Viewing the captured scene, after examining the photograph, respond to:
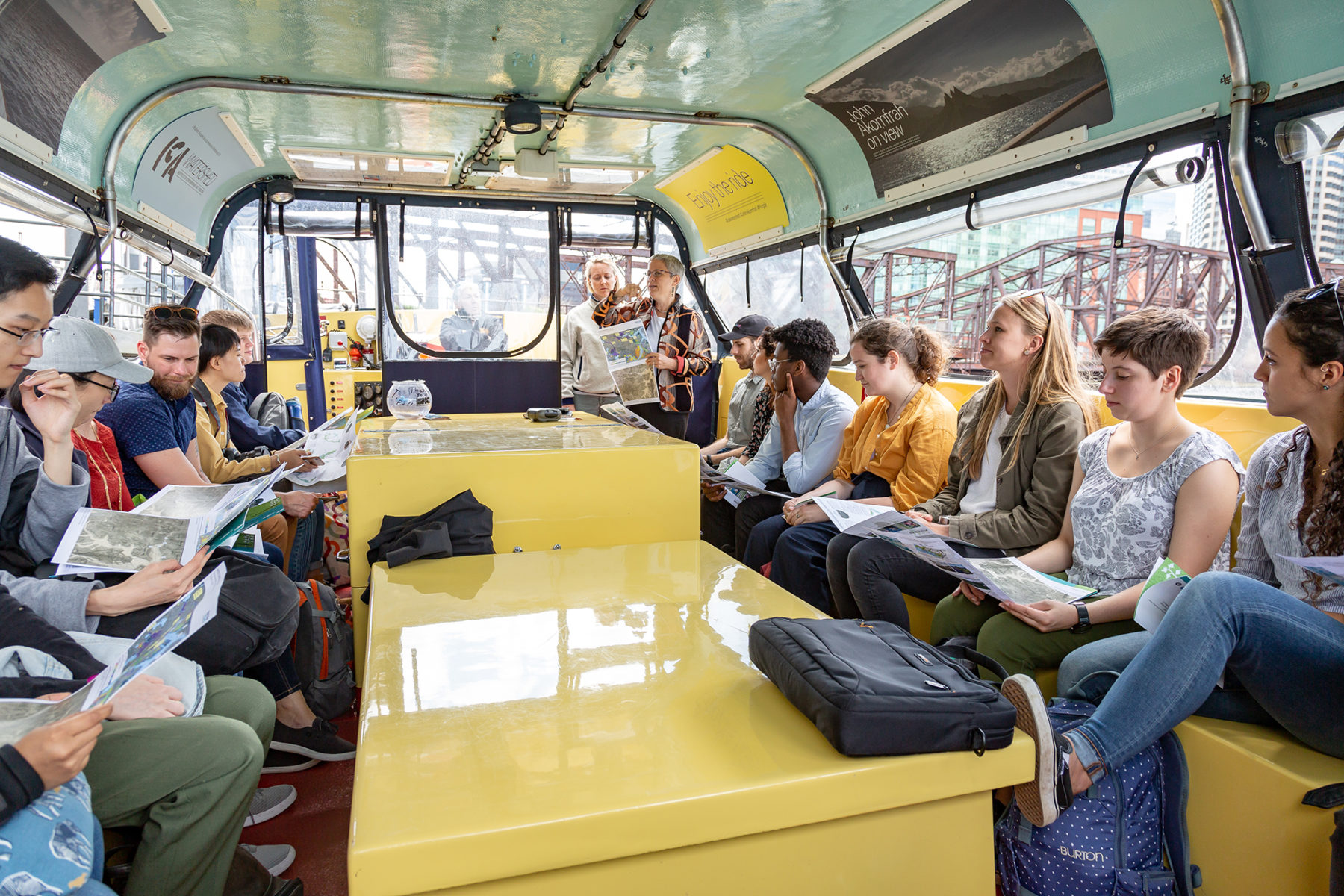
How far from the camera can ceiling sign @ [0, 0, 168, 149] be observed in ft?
8.59

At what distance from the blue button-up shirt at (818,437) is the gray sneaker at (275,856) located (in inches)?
93.1

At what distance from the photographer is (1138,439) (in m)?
2.10

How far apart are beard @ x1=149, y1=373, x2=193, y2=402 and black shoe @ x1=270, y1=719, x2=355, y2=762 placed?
1183 millimetres

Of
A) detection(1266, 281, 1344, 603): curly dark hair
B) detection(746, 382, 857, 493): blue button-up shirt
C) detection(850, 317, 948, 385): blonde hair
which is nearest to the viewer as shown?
detection(1266, 281, 1344, 603): curly dark hair

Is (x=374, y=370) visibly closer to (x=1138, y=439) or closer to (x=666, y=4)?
(x=666, y=4)

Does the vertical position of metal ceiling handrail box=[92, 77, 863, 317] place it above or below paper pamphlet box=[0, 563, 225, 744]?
above

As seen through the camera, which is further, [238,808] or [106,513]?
[106,513]

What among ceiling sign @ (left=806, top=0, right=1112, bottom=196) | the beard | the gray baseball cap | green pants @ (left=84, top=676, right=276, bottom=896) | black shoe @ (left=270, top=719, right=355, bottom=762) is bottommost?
black shoe @ (left=270, top=719, right=355, bottom=762)

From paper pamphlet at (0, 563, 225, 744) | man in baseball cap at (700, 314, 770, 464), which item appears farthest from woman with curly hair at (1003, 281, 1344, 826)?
man in baseball cap at (700, 314, 770, 464)

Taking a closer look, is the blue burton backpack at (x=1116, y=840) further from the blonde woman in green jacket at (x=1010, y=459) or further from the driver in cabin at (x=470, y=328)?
the driver in cabin at (x=470, y=328)

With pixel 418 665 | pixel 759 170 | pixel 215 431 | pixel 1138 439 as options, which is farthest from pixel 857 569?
pixel 759 170

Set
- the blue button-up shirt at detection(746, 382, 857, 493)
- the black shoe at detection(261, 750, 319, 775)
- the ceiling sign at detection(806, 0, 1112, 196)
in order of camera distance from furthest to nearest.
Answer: the blue button-up shirt at detection(746, 382, 857, 493)
the ceiling sign at detection(806, 0, 1112, 196)
the black shoe at detection(261, 750, 319, 775)

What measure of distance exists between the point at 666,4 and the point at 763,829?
2866 millimetres

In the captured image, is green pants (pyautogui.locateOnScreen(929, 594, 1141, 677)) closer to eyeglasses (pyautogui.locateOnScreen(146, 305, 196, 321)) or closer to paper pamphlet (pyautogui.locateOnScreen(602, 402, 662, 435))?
paper pamphlet (pyautogui.locateOnScreen(602, 402, 662, 435))
